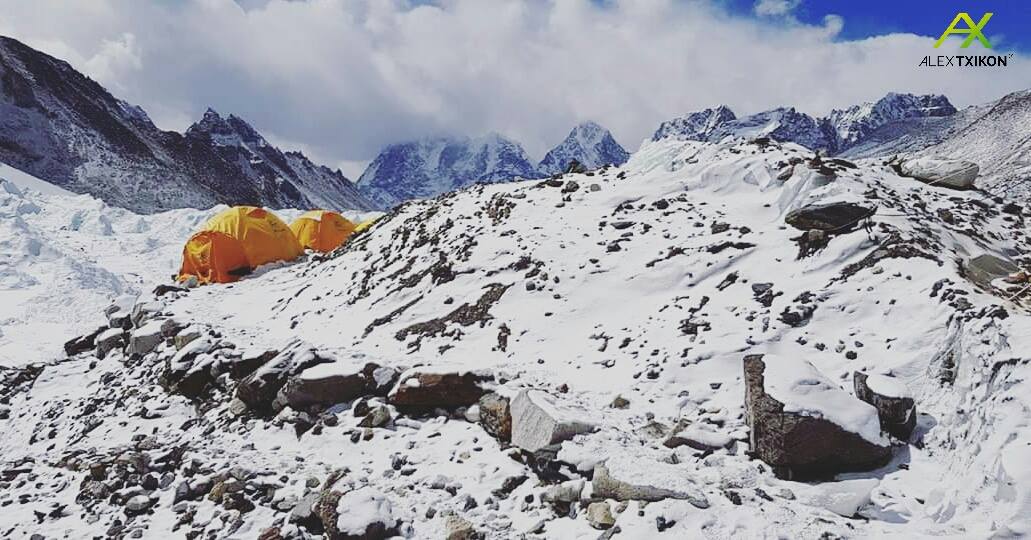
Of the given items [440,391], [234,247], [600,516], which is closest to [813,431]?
[600,516]

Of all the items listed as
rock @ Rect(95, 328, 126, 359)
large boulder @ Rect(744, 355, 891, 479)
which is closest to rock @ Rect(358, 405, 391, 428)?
large boulder @ Rect(744, 355, 891, 479)

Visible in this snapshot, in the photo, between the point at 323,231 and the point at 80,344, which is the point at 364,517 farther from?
the point at 323,231

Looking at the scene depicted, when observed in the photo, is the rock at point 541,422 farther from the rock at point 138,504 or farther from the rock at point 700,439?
the rock at point 138,504

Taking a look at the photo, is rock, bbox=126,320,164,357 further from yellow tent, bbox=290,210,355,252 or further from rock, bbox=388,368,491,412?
yellow tent, bbox=290,210,355,252

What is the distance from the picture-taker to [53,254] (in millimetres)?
22531

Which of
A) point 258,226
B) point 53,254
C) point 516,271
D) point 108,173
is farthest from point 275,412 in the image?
point 108,173

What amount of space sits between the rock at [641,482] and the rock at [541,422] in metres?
0.64

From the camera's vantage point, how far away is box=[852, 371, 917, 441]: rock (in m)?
5.47

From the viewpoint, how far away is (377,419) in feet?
24.1

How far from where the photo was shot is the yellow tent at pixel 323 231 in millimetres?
28250

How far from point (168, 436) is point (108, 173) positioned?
7350 centimetres

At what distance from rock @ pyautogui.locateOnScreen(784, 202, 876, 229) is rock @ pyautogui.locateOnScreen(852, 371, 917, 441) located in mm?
4294

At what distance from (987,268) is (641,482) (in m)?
7.13

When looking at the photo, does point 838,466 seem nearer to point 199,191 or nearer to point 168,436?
point 168,436
